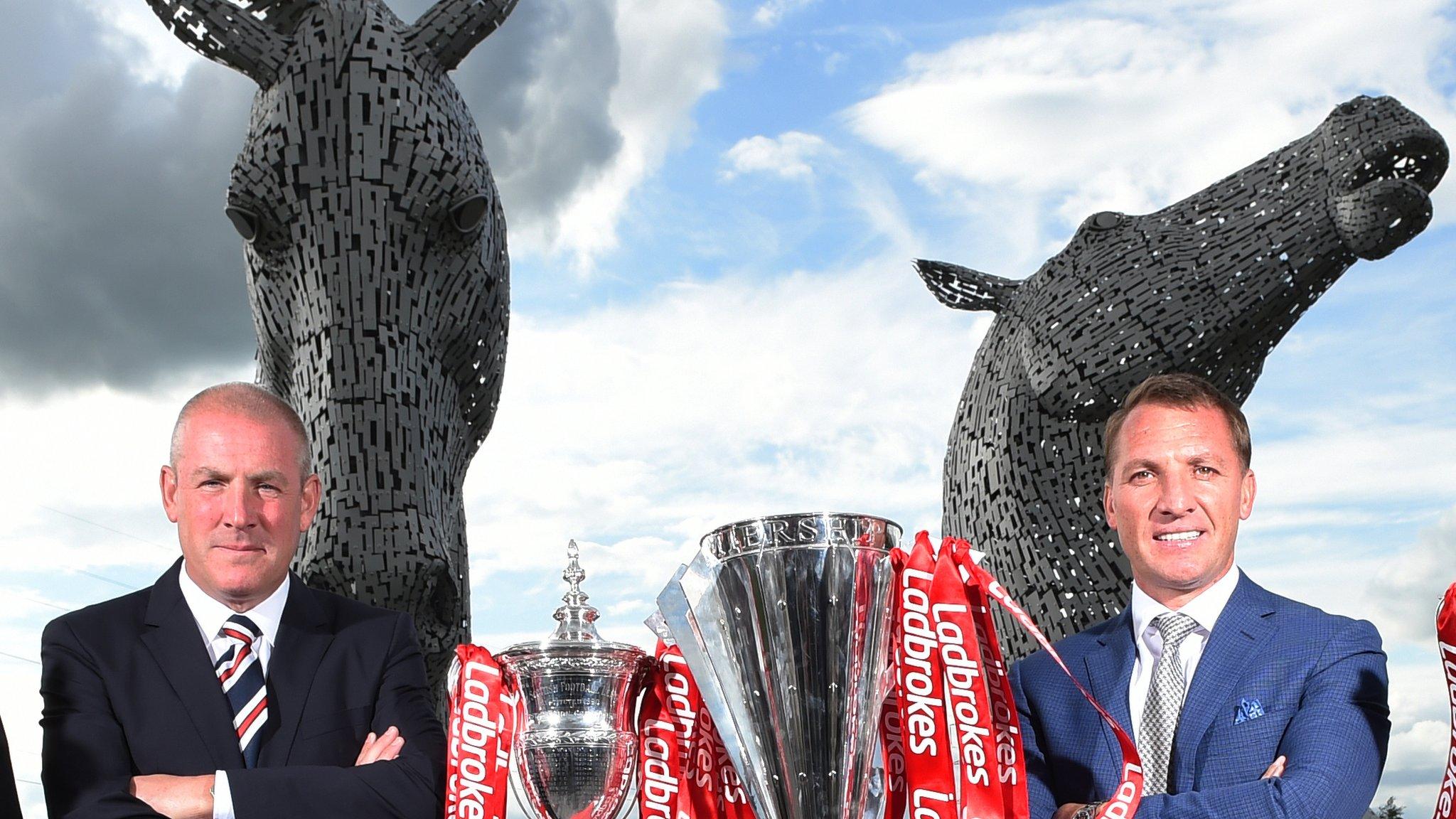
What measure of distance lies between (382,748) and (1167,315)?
315 cm

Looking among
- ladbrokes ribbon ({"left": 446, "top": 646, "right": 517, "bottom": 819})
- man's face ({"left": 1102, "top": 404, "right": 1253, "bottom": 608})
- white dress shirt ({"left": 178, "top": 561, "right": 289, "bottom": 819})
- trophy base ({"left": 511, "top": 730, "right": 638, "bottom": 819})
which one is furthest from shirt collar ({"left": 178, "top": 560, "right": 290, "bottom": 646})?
man's face ({"left": 1102, "top": 404, "right": 1253, "bottom": 608})

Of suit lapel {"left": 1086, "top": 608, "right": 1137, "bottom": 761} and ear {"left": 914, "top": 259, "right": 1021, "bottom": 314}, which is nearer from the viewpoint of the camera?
suit lapel {"left": 1086, "top": 608, "right": 1137, "bottom": 761}

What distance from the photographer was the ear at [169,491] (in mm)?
2275

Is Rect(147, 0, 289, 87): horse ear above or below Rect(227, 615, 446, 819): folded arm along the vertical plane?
above

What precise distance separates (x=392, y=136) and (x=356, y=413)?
787mm

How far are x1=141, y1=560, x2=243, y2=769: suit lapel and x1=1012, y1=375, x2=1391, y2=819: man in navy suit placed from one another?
129 centimetres

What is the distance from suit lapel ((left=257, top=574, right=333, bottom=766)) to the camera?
2.24 meters

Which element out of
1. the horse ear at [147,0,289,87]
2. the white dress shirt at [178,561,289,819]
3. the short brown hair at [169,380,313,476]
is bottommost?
the white dress shirt at [178,561,289,819]

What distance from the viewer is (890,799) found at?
200cm

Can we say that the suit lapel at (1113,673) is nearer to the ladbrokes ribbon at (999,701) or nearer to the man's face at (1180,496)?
the man's face at (1180,496)

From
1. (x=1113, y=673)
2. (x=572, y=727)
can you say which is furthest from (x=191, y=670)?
(x=1113, y=673)

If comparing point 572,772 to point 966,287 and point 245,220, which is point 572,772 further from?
point 966,287

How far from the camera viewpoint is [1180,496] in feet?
6.78

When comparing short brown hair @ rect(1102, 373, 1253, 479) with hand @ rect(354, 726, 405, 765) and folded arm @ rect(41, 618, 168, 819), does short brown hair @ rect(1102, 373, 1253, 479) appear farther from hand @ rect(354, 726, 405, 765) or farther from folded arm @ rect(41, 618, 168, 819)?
folded arm @ rect(41, 618, 168, 819)
